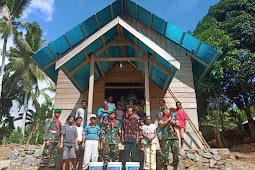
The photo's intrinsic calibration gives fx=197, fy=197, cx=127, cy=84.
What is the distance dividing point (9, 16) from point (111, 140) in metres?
17.5

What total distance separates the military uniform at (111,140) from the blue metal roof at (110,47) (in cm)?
262

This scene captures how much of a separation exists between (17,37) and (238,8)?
63.4 ft

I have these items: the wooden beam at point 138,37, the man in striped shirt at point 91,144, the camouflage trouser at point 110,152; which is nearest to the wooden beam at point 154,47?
the wooden beam at point 138,37

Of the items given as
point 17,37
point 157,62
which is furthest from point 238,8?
point 17,37

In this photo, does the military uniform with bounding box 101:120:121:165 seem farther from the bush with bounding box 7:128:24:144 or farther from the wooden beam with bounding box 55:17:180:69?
the bush with bounding box 7:128:24:144

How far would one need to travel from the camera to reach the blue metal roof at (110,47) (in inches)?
265

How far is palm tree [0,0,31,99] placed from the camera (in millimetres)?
15969

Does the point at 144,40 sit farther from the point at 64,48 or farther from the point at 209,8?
the point at 209,8

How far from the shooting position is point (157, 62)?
21.6 ft

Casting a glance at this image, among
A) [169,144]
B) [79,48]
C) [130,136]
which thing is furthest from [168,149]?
[79,48]

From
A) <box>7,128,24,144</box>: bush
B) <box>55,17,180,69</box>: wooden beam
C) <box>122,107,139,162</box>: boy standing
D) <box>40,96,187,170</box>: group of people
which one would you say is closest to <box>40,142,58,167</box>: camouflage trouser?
<box>40,96,187,170</box>: group of people

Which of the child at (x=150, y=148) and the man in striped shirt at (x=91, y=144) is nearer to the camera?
the child at (x=150, y=148)

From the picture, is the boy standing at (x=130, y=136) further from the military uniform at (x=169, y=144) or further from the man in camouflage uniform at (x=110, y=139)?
the military uniform at (x=169, y=144)

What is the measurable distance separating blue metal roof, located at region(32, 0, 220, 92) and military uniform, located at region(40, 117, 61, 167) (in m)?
2.08
